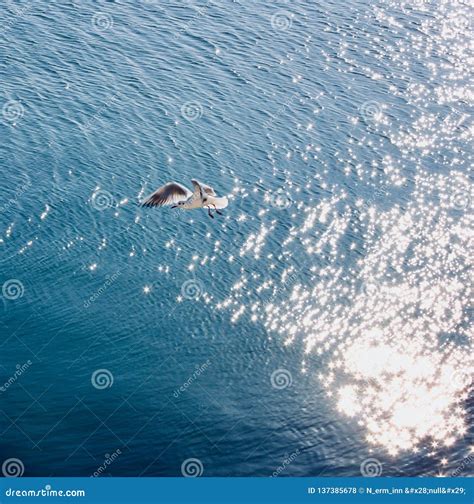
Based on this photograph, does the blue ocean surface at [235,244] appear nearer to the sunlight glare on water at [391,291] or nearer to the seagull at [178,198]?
the sunlight glare on water at [391,291]

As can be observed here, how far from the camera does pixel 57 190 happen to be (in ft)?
287

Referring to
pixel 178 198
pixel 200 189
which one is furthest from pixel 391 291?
pixel 200 189

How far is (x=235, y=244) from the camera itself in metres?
84.6

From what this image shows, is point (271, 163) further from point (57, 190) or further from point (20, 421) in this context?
point (20, 421)

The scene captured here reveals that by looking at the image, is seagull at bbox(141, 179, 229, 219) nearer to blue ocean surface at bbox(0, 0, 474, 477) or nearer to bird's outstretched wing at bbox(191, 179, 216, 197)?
bird's outstretched wing at bbox(191, 179, 216, 197)

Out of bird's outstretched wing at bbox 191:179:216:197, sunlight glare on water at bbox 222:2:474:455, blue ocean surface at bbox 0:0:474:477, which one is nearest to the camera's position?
bird's outstretched wing at bbox 191:179:216:197

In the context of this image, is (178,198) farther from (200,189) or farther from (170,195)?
(200,189)

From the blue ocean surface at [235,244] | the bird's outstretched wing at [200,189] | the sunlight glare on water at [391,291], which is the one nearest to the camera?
the bird's outstretched wing at [200,189]

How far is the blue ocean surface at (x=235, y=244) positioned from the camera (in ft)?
227

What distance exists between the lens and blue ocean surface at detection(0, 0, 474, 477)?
69250 mm

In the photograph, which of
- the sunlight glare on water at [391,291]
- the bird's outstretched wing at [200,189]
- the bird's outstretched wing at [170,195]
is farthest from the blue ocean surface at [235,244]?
the bird's outstretched wing at [200,189]

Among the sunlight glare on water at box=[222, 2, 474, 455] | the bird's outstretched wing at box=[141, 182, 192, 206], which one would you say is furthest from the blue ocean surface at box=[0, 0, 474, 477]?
the bird's outstretched wing at box=[141, 182, 192, 206]

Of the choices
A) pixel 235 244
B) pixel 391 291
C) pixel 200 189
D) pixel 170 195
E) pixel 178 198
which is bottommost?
pixel 391 291

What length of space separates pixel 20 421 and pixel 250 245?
28.3 metres
